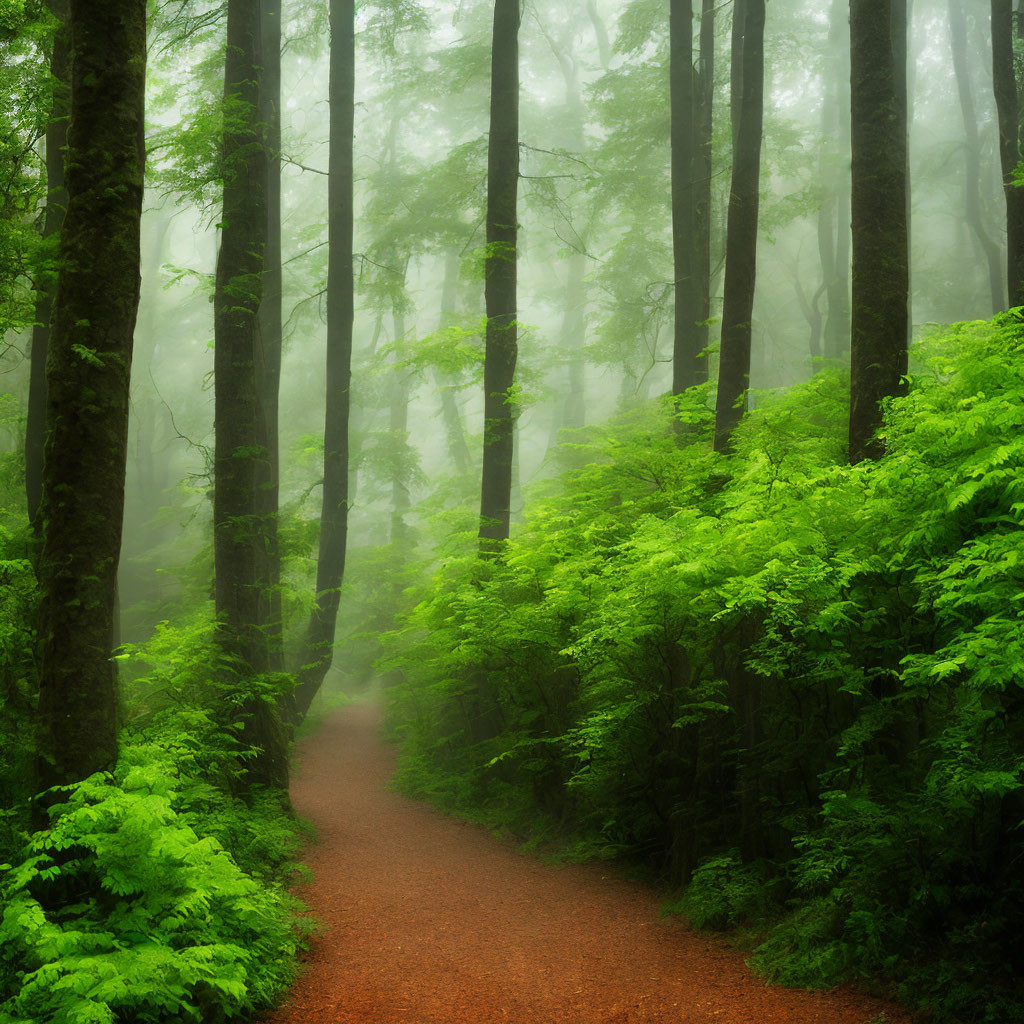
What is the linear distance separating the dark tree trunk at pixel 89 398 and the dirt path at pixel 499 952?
234cm

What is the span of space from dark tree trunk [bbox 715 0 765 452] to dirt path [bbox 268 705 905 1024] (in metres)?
6.28

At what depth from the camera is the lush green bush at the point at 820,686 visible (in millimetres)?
4531

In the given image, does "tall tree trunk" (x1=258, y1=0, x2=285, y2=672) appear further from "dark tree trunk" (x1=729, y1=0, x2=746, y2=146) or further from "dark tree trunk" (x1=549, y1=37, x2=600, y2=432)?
"dark tree trunk" (x1=549, y1=37, x2=600, y2=432)

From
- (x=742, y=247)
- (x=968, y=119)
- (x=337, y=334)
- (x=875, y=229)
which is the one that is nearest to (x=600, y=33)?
(x=968, y=119)

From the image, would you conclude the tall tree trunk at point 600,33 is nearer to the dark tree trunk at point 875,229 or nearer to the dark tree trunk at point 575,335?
the dark tree trunk at point 575,335

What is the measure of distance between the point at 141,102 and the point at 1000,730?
696 cm

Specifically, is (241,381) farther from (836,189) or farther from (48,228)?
(836,189)

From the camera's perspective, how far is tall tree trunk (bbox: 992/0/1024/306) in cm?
1127

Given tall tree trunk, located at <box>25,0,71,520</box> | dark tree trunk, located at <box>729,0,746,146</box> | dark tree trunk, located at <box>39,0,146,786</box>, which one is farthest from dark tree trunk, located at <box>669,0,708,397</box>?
dark tree trunk, located at <box>39,0,146,786</box>

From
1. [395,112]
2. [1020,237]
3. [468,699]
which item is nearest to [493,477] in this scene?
[468,699]

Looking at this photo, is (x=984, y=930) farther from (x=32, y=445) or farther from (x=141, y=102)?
(x=32, y=445)

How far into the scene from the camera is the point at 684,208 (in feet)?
46.1

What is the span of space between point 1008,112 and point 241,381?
12195 mm

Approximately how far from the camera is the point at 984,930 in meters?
4.33
